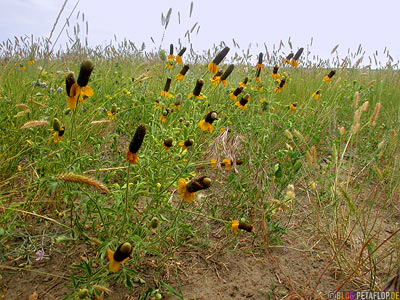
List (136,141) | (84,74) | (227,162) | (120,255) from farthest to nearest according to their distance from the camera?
(227,162) → (84,74) → (136,141) → (120,255)

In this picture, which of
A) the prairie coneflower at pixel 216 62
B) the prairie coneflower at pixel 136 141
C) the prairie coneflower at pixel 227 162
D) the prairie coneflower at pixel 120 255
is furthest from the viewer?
the prairie coneflower at pixel 216 62

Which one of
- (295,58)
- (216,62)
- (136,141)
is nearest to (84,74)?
(136,141)

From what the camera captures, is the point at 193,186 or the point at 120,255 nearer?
the point at 120,255

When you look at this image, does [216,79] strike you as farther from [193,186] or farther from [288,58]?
[288,58]

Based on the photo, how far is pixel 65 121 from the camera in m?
2.17

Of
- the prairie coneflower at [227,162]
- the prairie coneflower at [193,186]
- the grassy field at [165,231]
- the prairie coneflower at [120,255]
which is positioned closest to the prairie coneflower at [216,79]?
the grassy field at [165,231]

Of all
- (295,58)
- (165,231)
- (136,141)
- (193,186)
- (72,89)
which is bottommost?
(165,231)

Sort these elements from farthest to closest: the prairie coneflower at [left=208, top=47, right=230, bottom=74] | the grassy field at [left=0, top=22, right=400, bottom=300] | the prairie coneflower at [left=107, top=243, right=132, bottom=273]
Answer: the prairie coneflower at [left=208, top=47, right=230, bottom=74] < the grassy field at [left=0, top=22, right=400, bottom=300] < the prairie coneflower at [left=107, top=243, right=132, bottom=273]

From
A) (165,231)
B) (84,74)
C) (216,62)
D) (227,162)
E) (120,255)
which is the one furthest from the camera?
(216,62)

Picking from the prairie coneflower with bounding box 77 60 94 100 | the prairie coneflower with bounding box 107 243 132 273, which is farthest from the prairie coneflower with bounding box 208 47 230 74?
the prairie coneflower with bounding box 107 243 132 273

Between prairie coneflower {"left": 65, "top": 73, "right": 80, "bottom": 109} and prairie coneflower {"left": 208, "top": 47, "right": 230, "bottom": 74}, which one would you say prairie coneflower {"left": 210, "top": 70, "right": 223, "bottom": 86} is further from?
prairie coneflower {"left": 65, "top": 73, "right": 80, "bottom": 109}

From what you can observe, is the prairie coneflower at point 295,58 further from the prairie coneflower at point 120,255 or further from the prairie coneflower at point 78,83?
the prairie coneflower at point 120,255

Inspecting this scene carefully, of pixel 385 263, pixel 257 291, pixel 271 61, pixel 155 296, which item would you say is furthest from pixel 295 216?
pixel 271 61

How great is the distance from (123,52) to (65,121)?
4441 millimetres
